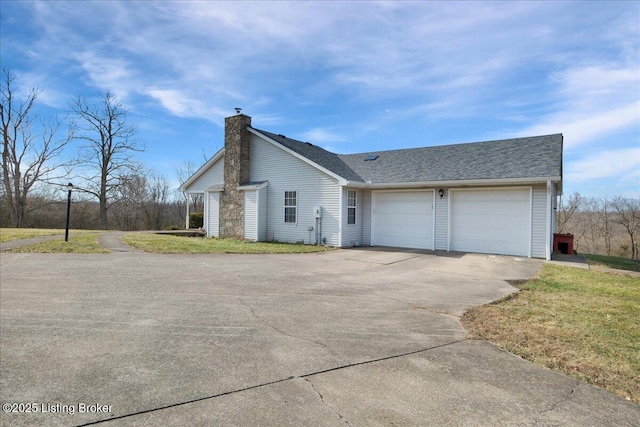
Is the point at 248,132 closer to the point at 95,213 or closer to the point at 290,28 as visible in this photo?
the point at 290,28

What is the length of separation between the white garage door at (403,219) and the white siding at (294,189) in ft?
7.26

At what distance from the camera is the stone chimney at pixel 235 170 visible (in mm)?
17453

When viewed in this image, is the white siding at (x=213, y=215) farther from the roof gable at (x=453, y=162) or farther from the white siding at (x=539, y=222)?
the white siding at (x=539, y=222)

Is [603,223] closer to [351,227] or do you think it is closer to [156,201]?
[351,227]

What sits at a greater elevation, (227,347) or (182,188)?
(182,188)

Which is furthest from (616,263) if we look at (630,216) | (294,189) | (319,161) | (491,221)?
(630,216)

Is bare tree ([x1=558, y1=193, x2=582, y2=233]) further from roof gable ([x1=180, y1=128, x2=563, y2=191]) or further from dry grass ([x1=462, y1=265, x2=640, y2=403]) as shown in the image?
dry grass ([x1=462, y1=265, x2=640, y2=403])

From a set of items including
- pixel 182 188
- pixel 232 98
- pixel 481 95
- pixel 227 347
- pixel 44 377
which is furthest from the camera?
pixel 182 188

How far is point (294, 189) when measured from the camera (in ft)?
53.7

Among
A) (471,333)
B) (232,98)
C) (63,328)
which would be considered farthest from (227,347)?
(232,98)

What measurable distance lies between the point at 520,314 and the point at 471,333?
1.44 m

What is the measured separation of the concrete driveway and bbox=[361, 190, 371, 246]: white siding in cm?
869

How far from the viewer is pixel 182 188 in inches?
843

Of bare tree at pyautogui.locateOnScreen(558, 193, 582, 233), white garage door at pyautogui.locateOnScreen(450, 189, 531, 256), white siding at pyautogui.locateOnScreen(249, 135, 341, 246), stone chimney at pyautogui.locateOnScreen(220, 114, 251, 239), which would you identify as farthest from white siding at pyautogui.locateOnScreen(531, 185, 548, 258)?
bare tree at pyautogui.locateOnScreen(558, 193, 582, 233)
